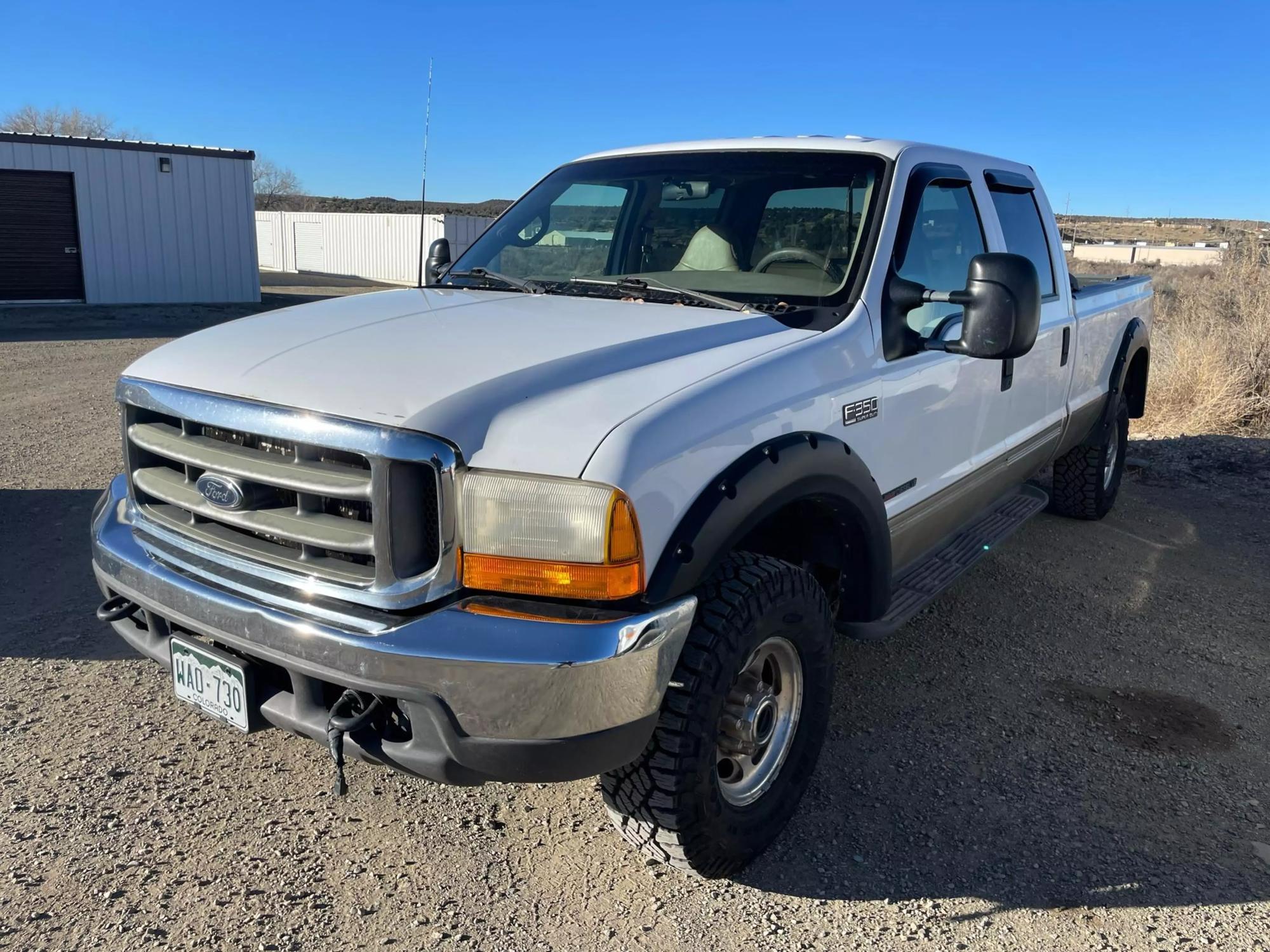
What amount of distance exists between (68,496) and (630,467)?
16.9ft

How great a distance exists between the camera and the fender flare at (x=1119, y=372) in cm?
604

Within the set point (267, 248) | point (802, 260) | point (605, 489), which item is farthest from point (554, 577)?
point (267, 248)

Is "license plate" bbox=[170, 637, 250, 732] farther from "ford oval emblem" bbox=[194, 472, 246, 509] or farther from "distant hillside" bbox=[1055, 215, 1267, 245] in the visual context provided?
"distant hillside" bbox=[1055, 215, 1267, 245]

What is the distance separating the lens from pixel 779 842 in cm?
299

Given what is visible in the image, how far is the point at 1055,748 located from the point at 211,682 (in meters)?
2.83

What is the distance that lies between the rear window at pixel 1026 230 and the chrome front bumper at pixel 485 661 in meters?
3.00

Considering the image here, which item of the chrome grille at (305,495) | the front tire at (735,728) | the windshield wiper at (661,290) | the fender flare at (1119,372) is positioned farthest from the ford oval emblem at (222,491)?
the fender flare at (1119,372)

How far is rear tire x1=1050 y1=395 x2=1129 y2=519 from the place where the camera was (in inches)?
241

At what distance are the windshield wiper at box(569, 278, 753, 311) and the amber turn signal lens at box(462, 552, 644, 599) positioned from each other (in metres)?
1.26

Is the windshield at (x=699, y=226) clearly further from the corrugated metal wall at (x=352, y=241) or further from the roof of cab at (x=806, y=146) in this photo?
the corrugated metal wall at (x=352, y=241)

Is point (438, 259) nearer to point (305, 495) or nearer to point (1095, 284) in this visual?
point (305, 495)

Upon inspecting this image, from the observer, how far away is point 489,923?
8.49 feet

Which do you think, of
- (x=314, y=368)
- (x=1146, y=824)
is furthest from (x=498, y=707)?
(x=1146, y=824)

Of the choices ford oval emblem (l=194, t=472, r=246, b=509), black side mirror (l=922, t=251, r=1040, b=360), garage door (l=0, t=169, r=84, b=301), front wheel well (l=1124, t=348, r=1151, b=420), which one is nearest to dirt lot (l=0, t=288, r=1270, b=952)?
ford oval emblem (l=194, t=472, r=246, b=509)
